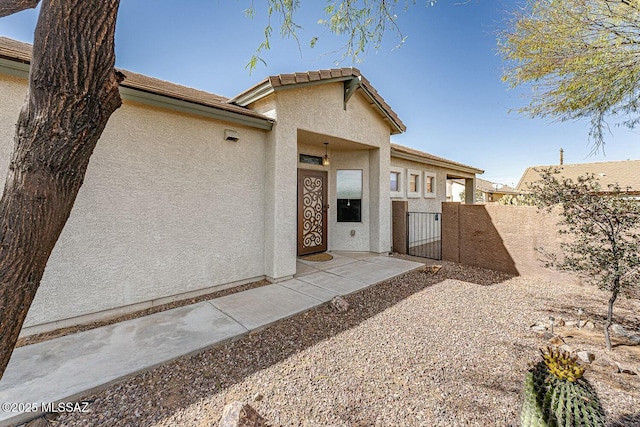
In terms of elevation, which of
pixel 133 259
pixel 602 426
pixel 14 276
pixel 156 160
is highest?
pixel 156 160

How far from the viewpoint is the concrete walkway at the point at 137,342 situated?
8.37ft

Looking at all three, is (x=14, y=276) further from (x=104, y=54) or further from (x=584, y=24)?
(x=584, y=24)

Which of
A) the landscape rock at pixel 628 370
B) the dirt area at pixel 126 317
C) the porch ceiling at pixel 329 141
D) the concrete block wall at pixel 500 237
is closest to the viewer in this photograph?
the landscape rock at pixel 628 370

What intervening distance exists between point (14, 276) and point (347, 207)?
310 inches

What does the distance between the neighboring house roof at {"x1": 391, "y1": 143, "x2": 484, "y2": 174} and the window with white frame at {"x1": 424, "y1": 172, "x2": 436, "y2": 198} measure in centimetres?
56

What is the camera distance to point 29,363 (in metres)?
2.94

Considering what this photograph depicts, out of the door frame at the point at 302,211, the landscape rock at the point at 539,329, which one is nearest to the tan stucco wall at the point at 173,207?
the door frame at the point at 302,211

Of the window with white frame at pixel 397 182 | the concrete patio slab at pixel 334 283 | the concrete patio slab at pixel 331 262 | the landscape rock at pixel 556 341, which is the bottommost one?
the landscape rock at pixel 556 341

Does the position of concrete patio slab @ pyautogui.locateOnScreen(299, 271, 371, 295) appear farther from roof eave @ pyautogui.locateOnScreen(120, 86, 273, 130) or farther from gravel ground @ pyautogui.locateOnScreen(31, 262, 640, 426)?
roof eave @ pyautogui.locateOnScreen(120, 86, 273, 130)

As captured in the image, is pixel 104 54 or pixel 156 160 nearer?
pixel 104 54

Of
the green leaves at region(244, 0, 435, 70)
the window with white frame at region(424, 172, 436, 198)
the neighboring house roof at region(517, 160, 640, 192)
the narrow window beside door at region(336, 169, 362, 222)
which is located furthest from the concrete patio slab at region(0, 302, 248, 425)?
the neighboring house roof at region(517, 160, 640, 192)

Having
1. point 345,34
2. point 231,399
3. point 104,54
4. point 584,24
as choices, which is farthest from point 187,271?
point 584,24

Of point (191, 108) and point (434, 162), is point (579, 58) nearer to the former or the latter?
point (434, 162)

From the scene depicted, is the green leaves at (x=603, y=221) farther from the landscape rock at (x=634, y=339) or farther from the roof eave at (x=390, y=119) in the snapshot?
the roof eave at (x=390, y=119)
